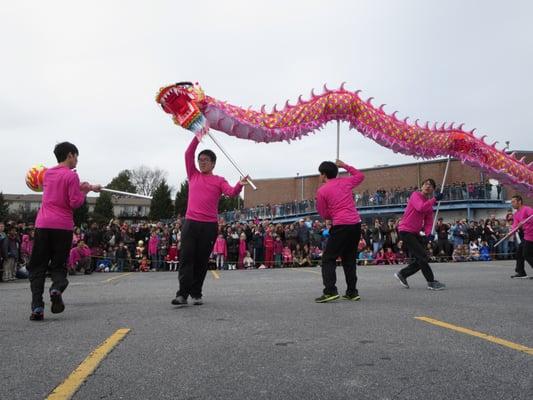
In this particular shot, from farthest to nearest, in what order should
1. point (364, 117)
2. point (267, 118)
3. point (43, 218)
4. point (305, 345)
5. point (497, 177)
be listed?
point (497, 177) → point (364, 117) → point (267, 118) → point (43, 218) → point (305, 345)

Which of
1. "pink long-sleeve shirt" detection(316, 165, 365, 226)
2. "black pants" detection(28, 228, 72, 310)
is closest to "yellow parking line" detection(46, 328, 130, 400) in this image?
"black pants" detection(28, 228, 72, 310)

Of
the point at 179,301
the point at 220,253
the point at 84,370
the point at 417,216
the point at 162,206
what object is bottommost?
the point at 84,370

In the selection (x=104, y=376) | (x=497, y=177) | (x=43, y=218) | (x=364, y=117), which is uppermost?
(x=364, y=117)

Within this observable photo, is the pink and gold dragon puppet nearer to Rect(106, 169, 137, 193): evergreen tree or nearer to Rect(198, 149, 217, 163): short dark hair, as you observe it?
Rect(198, 149, 217, 163): short dark hair

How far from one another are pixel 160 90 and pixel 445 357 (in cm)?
597

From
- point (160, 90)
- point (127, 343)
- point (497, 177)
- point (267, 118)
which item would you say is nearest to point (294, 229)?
point (497, 177)

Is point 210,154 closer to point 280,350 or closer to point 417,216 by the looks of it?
point 280,350

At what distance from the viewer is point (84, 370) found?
120 inches

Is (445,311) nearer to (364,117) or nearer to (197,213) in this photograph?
(197,213)

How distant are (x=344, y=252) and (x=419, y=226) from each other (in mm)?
2215

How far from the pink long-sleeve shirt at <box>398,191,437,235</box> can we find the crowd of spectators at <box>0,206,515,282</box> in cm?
1107

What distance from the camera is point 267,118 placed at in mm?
8922

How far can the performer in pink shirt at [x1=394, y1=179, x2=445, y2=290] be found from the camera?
8.14 metres

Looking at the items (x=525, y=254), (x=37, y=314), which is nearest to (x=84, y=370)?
(x=37, y=314)
